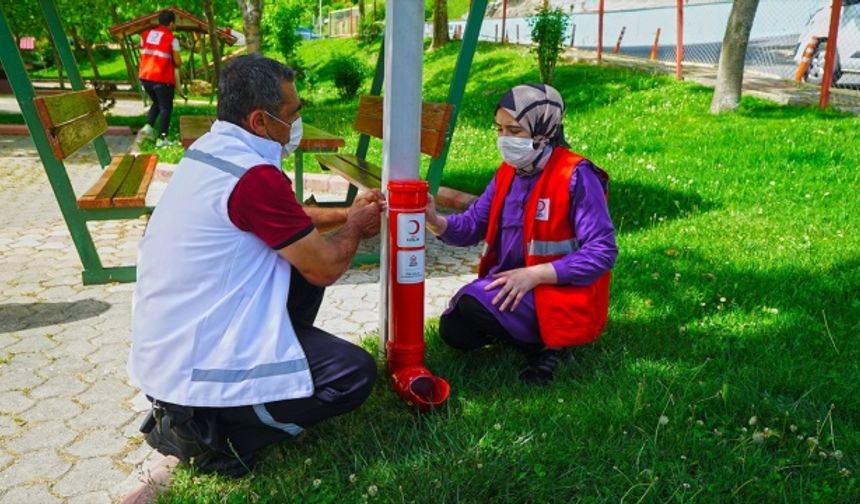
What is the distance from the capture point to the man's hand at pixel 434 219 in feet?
10.6

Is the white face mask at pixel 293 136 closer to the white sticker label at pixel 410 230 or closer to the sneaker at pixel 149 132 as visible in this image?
the white sticker label at pixel 410 230

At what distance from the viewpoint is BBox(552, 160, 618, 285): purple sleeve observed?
296 centimetres

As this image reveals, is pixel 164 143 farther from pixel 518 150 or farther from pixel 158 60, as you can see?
pixel 518 150

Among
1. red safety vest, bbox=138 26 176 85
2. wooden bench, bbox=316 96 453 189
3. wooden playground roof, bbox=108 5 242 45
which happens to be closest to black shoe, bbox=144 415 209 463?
wooden bench, bbox=316 96 453 189

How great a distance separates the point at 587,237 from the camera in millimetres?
2994

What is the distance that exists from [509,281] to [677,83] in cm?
1087

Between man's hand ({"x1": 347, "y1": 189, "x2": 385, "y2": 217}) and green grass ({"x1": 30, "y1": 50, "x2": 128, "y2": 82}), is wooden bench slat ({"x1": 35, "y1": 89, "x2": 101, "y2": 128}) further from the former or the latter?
green grass ({"x1": 30, "y1": 50, "x2": 128, "y2": 82})

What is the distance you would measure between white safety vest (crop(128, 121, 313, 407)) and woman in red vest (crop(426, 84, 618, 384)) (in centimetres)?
100

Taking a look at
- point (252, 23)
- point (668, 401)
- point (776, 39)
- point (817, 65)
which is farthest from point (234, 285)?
point (776, 39)

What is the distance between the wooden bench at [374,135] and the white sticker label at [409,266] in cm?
142

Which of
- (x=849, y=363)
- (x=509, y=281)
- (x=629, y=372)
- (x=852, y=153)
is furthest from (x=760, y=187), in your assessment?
(x=509, y=281)

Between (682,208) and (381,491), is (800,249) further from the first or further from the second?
(381,491)

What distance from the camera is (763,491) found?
7.95 ft

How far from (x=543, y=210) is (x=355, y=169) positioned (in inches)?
106
